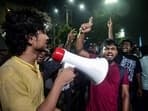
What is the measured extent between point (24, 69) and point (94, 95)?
1819mm

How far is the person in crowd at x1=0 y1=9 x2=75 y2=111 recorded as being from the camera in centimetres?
275

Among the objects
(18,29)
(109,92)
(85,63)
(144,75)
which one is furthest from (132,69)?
(18,29)

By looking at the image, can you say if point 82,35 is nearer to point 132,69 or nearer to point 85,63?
point 85,63

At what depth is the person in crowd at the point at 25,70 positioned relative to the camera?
275 centimetres

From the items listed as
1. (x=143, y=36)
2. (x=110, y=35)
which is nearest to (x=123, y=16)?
(x=143, y=36)

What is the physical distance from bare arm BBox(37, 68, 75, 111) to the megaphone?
86 millimetres

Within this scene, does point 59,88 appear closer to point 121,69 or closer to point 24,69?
point 24,69

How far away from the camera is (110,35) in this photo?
22.2 feet

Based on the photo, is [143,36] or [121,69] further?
[143,36]

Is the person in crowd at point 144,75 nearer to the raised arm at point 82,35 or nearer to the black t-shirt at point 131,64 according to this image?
the black t-shirt at point 131,64

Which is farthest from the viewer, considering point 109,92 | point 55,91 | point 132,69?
point 132,69

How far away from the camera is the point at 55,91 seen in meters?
2.86

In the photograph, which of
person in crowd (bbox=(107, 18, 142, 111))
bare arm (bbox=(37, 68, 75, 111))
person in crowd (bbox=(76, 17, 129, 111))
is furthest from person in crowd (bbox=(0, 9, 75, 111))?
person in crowd (bbox=(107, 18, 142, 111))

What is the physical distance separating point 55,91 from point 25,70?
→ 0.29 m
